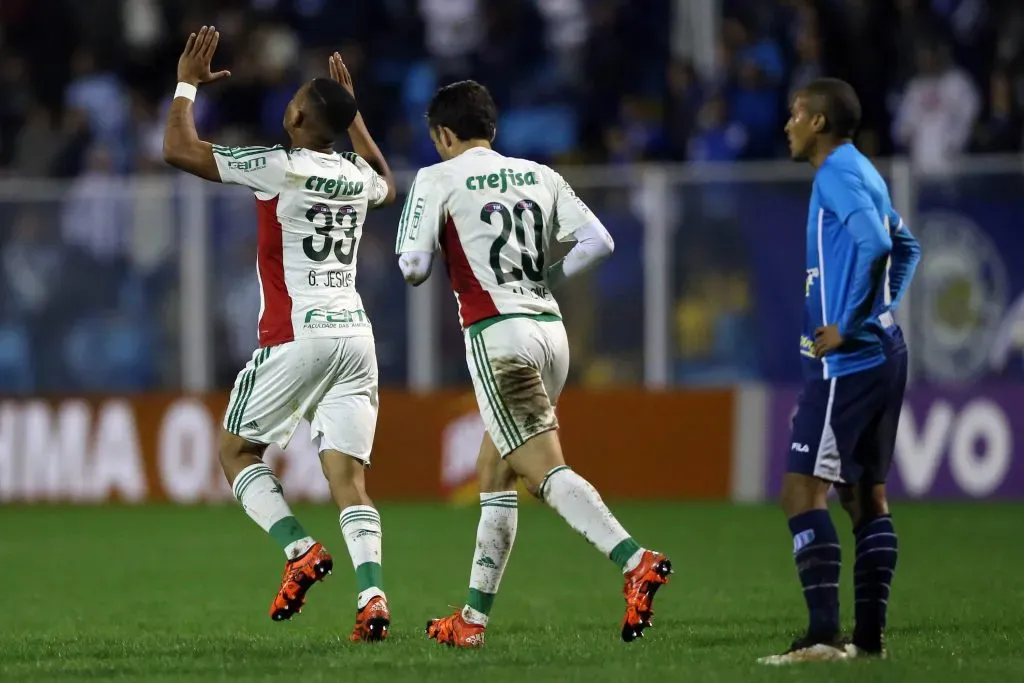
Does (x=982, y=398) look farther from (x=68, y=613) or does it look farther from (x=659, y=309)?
(x=68, y=613)

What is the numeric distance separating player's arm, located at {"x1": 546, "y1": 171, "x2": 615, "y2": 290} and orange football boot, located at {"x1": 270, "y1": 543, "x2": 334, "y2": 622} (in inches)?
57.7

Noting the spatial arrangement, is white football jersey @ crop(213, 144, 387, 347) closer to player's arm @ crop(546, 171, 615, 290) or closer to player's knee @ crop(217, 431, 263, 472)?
player's knee @ crop(217, 431, 263, 472)

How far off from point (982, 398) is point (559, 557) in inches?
187

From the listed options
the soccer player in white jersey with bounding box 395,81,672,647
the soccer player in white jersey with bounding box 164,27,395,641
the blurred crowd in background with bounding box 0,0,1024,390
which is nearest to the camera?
the soccer player in white jersey with bounding box 395,81,672,647

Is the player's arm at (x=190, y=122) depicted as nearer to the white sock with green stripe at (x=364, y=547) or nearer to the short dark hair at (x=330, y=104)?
the short dark hair at (x=330, y=104)

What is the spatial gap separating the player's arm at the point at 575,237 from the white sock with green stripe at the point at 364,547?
1.30m

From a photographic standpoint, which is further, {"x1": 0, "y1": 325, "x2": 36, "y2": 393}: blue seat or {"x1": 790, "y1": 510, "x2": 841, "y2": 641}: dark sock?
{"x1": 0, "y1": 325, "x2": 36, "y2": 393}: blue seat

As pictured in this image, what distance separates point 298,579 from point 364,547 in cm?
44

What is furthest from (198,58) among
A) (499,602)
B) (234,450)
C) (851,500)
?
(851,500)

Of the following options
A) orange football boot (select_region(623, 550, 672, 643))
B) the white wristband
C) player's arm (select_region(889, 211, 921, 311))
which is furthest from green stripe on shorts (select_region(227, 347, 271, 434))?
player's arm (select_region(889, 211, 921, 311))

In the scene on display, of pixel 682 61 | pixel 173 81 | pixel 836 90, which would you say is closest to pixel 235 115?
pixel 173 81

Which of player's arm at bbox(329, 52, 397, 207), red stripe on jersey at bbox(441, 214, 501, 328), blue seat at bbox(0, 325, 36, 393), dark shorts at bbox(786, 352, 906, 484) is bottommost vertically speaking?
blue seat at bbox(0, 325, 36, 393)

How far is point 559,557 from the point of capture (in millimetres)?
11641

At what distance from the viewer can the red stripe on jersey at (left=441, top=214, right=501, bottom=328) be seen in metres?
7.32
